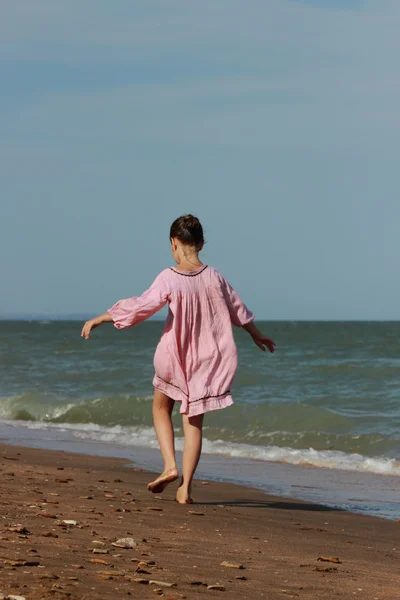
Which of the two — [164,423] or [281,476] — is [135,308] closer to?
[164,423]

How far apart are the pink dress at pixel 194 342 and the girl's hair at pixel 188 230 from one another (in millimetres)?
186

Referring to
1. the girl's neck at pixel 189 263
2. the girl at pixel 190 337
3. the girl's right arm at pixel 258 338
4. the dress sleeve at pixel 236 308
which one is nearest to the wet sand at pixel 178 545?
the girl at pixel 190 337

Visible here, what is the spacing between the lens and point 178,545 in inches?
164

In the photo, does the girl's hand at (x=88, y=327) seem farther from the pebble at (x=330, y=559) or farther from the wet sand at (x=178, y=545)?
the pebble at (x=330, y=559)

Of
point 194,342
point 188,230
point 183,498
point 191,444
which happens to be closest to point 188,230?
point 188,230

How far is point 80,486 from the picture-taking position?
6281 mm

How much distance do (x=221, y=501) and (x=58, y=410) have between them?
1023 cm

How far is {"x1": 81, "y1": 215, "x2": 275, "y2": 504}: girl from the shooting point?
5.66 m

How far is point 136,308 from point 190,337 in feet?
1.28

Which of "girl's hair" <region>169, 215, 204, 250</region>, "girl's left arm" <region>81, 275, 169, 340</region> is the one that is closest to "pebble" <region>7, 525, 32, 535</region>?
"girl's left arm" <region>81, 275, 169, 340</region>

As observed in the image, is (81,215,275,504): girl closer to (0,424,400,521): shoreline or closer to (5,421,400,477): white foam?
(0,424,400,521): shoreline

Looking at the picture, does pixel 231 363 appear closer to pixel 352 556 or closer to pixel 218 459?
pixel 352 556

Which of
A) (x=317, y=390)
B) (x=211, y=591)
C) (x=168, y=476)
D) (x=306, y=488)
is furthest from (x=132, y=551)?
(x=317, y=390)

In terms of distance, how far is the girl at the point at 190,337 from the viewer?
5.66m
